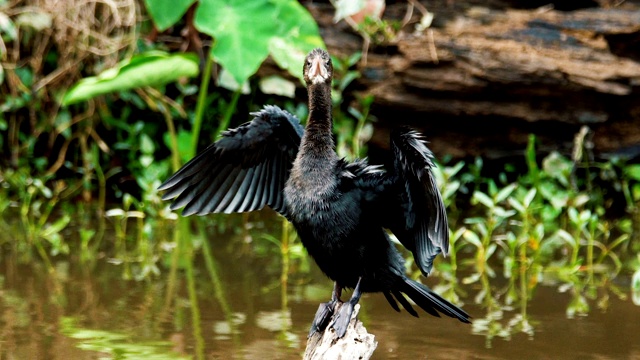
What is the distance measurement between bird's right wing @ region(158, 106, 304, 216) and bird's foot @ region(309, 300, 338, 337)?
505 millimetres

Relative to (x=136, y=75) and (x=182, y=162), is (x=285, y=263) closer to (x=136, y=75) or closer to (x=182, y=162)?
(x=136, y=75)

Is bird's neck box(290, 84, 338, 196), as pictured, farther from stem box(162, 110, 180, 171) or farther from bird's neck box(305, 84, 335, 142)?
stem box(162, 110, 180, 171)

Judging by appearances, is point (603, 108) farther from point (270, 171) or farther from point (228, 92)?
point (270, 171)

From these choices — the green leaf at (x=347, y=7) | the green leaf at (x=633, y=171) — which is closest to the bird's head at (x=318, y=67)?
the green leaf at (x=347, y=7)

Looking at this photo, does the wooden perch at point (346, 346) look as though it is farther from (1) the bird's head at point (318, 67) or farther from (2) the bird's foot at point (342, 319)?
(1) the bird's head at point (318, 67)

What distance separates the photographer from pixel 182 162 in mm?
6840

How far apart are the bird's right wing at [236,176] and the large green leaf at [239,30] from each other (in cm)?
222

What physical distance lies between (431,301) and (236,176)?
3.07 ft

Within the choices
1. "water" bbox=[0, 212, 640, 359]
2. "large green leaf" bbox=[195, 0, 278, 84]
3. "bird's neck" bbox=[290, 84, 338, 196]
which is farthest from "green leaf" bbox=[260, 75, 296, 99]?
"bird's neck" bbox=[290, 84, 338, 196]

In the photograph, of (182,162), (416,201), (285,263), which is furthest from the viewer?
(182,162)

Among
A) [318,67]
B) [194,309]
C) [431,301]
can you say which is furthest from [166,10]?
[431,301]

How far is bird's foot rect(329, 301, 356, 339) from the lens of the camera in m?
3.10

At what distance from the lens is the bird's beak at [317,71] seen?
126 inches

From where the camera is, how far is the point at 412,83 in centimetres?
648
